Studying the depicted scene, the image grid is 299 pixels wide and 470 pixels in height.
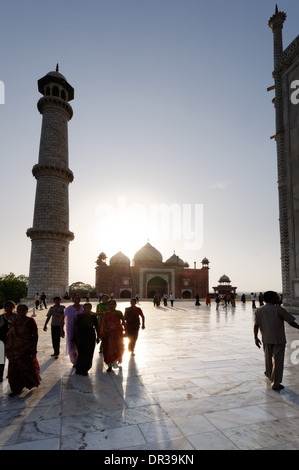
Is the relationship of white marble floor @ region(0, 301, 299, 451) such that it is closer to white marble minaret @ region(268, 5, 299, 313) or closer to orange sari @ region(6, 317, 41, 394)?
orange sari @ region(6, 317, 41, 394)

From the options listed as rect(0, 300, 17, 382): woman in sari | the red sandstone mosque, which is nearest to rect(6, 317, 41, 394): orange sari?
rect(0, 300, 17, 382): woman in sari

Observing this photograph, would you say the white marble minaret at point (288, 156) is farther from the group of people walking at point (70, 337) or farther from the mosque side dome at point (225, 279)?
the mosque side dome at point (225, 279)

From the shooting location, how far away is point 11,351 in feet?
14.8

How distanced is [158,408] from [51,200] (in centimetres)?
2497

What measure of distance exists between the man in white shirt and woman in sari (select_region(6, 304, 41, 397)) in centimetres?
376

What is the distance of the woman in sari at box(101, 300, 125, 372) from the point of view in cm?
550

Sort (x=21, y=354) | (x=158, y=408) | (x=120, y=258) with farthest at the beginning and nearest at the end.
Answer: (x=120, y=258) → (x=21, y=354) → (x=158, y=408)

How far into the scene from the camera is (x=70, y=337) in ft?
19.3

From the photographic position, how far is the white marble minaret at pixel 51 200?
25312mm

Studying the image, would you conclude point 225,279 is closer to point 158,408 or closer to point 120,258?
point 120,258

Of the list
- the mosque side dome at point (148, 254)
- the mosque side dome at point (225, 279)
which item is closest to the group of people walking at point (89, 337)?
the mosque side dome at point (148, 254)

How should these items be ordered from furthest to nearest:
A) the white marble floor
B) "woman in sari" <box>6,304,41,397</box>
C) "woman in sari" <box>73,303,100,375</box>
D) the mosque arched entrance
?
1. the mosque arched entrance
2. "woman in sari" <box>73,303,100,375</box>
3. "woman in sari" <box>6,304,41,397</box>
4. the white marble floor

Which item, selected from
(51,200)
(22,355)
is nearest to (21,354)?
(22,355)
